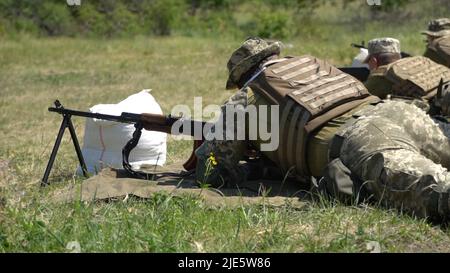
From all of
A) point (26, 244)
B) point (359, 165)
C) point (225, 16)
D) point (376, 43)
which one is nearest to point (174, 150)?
point (376, 43)

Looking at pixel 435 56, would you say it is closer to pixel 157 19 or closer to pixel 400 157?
pixel 400 157

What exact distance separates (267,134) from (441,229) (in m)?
1.24

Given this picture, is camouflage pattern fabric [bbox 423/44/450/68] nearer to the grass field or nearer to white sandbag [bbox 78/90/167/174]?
the grass field

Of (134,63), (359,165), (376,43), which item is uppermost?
(376,43)

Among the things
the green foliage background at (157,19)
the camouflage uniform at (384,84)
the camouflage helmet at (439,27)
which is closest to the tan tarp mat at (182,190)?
the camouflage uniform at (384,84)

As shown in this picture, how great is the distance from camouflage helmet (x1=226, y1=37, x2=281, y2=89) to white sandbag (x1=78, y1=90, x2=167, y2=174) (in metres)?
1.09

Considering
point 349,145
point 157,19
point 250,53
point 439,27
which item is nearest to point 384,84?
point 250,53

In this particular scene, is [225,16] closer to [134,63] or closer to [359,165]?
[134,63]

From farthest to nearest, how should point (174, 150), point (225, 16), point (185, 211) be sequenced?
point (225, 16)
point (174, 150)
point (185, 211)

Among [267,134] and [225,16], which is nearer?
[267,134]

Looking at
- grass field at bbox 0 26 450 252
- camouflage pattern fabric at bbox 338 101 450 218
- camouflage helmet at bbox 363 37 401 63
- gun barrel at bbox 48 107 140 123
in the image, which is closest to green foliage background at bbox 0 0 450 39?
camouflage helmet at bbox 363 37 401 63

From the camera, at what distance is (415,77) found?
5035mm

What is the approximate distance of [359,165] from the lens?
357 cm

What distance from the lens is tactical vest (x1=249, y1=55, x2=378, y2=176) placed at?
3.90 metres
